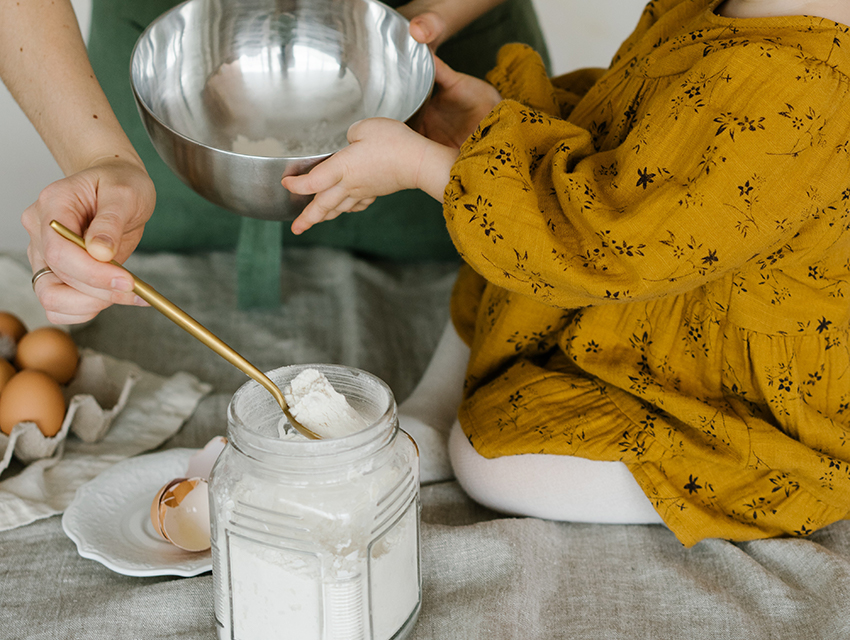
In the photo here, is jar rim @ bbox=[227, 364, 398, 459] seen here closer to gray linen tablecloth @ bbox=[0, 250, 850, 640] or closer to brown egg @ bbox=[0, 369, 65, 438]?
gray linen tablecloth @ bbox=[0, 250, 850, 640]

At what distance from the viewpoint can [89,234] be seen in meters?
0.60

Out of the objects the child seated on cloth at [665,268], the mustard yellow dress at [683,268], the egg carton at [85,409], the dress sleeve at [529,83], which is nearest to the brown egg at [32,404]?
the egg carton at [85,409]

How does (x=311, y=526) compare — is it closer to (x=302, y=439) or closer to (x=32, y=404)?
(x=302, y=439)

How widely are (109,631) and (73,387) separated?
43 cm

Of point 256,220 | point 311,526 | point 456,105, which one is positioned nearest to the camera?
point 311,526

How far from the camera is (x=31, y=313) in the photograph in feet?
3.88

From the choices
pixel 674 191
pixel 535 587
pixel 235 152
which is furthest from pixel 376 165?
pixel 535 587

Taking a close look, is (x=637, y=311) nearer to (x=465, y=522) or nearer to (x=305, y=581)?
(x=465, y=522)

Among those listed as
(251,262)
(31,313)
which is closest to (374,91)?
(251,262)

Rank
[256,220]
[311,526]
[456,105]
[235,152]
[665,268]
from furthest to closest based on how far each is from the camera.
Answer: [256,220] → [456,105] → [235,152] → [665,268] → [311,526]

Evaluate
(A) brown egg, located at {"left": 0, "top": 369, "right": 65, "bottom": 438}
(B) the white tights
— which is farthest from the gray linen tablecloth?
(A) brown egg, located at {"left": 0, "top": 369, "right": 65, "bottom": 438}

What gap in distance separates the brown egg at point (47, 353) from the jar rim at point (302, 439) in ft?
1.60

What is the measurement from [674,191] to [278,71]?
55 centimetres

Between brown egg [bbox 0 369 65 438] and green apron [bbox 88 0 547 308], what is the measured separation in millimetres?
433
